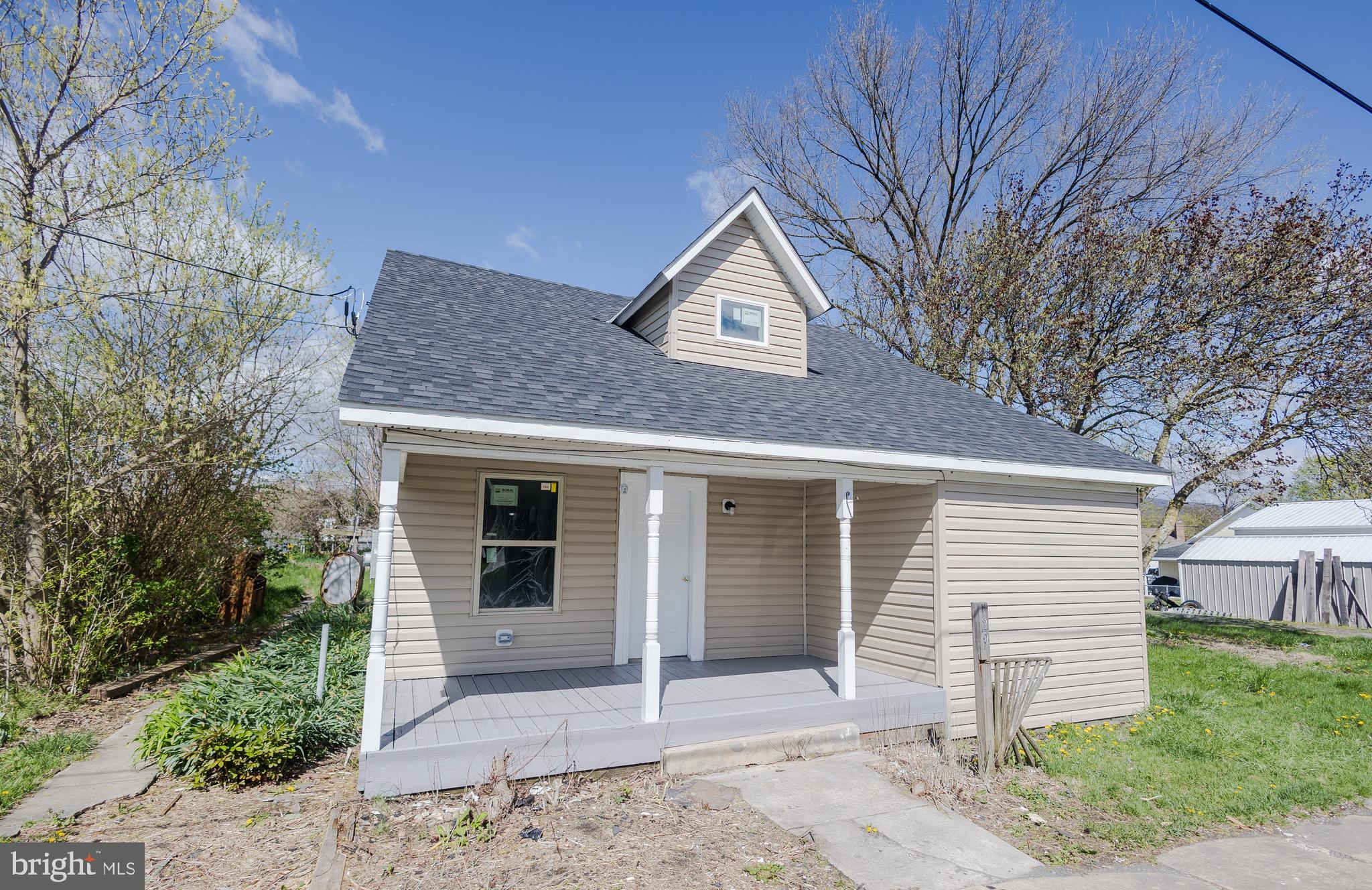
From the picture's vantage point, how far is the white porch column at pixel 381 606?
4855 millimetres

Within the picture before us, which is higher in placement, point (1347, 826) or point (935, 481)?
point (935, 481)

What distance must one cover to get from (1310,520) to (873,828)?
3082 cm

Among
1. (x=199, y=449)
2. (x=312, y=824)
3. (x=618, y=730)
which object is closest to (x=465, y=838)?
(x=312, y=824)

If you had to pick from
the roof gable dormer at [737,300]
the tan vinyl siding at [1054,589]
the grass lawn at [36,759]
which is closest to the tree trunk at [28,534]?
the grass lawn at [36,759]

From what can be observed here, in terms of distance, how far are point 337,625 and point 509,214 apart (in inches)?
311

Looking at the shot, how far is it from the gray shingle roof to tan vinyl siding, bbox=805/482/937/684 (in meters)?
0.95

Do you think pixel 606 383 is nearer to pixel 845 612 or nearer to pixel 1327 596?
pixel 845 612

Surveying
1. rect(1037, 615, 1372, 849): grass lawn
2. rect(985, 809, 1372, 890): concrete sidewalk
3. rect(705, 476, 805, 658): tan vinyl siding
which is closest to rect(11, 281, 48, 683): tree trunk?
rect(705, 476, 805, 658): tan vinyl siding

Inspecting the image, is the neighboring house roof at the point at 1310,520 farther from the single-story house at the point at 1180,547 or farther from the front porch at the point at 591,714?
the front porch at the point at 591,714

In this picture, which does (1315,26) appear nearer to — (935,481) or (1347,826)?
(935,481)

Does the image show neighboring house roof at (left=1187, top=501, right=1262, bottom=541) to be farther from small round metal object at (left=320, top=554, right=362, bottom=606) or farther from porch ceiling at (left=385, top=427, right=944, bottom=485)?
small round metal object at (left=320, top=554, right=362, bottom=606)

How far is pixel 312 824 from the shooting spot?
4.65 metres

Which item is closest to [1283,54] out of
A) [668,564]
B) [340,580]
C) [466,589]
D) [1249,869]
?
[1249,869]

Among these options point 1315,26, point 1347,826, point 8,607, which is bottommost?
point 1347,826
